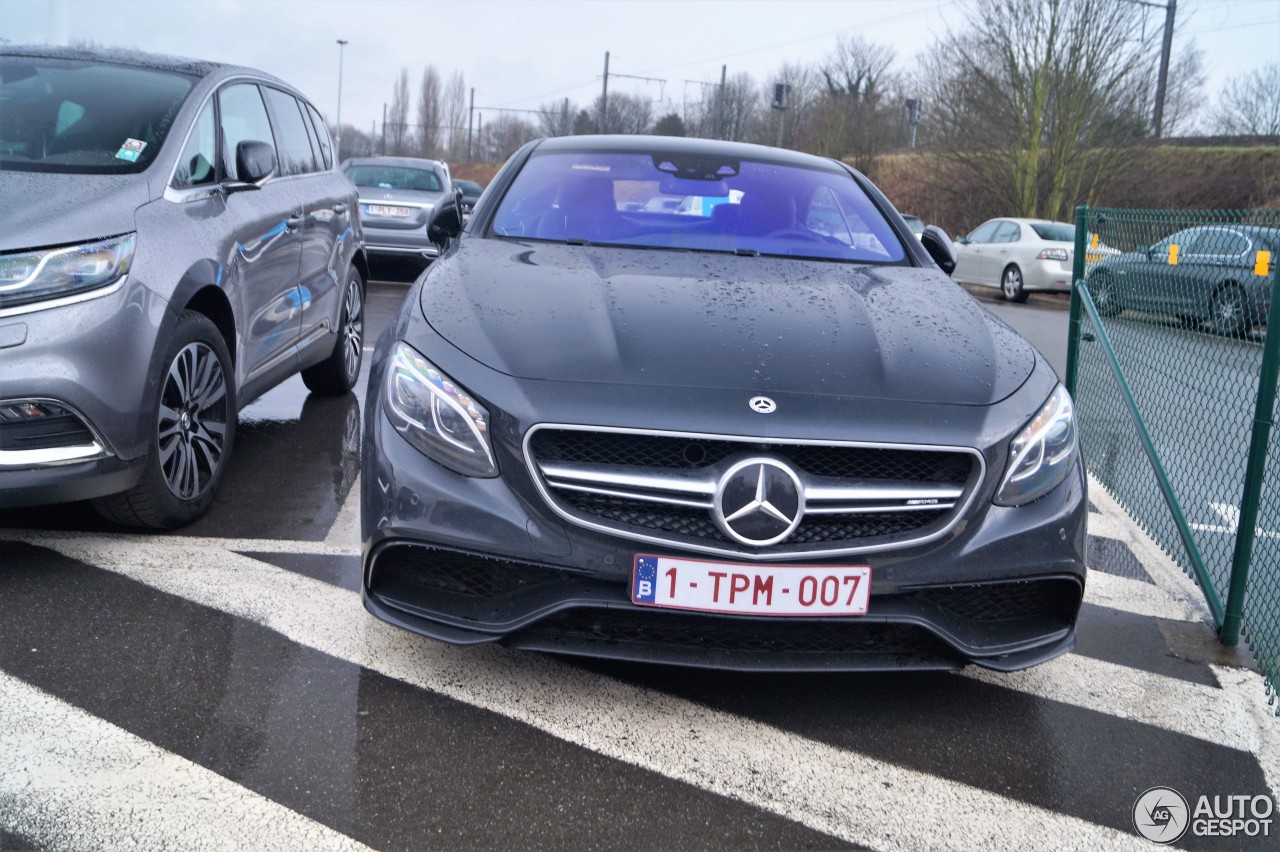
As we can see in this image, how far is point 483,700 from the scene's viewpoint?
2980mm

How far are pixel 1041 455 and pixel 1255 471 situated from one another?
107cm

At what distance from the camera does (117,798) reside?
2.42 meters

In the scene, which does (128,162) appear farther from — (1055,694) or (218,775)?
(1055,694)

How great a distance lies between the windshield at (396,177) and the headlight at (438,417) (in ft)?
42.2

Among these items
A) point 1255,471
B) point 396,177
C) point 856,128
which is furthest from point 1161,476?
point 856,128

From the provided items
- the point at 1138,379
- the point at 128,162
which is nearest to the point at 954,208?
the point at 1138,379

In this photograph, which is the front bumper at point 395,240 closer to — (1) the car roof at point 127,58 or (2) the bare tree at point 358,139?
(1) the car roof at point 127,58

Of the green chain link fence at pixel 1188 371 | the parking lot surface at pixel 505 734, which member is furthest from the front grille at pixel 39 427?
the green chain link fence at pixel 1188 371

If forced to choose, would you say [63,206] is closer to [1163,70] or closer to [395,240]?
[395,240]

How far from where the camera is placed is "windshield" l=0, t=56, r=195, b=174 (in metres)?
4.12

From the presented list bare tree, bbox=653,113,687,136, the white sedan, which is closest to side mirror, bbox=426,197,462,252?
the white sedan

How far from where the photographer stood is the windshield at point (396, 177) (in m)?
15.5

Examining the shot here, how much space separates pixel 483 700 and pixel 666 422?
0.87m

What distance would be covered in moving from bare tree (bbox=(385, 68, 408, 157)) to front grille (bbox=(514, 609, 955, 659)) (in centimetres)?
9876
